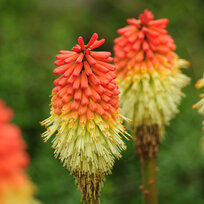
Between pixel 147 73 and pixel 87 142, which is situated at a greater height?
pixel 147 73

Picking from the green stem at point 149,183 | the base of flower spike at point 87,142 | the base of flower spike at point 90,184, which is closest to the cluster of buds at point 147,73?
the green stem at point 149,183

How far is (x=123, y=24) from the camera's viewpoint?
9.40 meters

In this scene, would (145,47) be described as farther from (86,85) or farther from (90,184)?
(90,184)

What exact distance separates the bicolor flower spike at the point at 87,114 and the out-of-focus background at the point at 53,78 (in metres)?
1.11

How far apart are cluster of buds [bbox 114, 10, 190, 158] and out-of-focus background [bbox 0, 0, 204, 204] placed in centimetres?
64

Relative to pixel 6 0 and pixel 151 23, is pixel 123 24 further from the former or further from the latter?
pixel 151 23

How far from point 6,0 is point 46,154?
12.5 feet

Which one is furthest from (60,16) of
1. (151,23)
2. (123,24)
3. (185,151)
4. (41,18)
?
(151,23)

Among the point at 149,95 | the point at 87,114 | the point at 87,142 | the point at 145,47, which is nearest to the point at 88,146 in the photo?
the point at 87,142

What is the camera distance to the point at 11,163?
206 centimetres

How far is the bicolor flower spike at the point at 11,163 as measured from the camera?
2.04m

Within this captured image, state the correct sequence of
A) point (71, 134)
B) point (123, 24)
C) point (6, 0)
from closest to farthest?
point (71, 134), point (6, 0), point (123, 24)

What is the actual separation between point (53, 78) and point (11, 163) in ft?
17.5

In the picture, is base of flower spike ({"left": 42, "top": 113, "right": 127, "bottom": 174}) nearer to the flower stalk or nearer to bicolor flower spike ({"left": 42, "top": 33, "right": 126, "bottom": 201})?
bicolor flower spike ({"left": 42, "top": 33, "right": 126, "bottom": 201})
